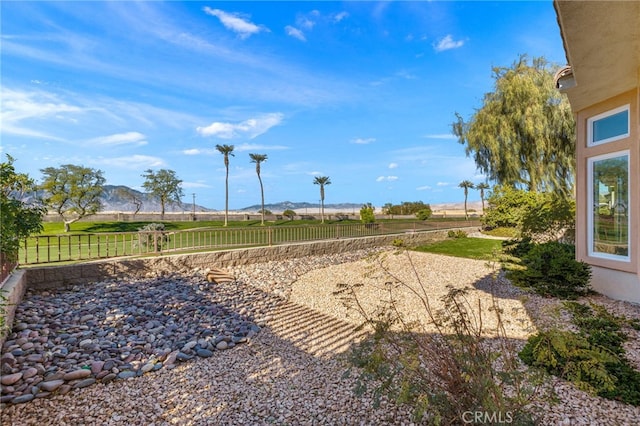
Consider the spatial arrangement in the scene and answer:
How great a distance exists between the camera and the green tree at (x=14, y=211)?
9.87 feet

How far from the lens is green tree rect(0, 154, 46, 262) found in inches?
118

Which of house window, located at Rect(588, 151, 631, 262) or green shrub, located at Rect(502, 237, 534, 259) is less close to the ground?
house window, located at Rect(588, 151, 631, 262)

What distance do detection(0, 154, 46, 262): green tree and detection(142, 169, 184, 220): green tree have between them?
29.2 meters

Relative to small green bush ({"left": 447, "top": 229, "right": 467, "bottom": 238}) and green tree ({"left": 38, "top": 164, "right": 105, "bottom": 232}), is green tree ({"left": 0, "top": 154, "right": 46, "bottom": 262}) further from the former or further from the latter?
green tree ({"left": 38, "top": 164, "right": 105, "bottom": 232})

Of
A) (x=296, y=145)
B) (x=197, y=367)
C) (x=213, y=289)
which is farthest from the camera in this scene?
(x=296, y=145)

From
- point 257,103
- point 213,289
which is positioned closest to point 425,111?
point 257,103

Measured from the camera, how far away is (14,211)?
128 inches

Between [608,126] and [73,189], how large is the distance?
2666cm

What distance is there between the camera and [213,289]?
6352 mm

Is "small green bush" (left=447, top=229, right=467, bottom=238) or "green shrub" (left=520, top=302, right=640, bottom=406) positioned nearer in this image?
"green shrub" (left=520, top=302, right=640, bottom=406)

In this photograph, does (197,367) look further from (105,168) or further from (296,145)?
(105,168)

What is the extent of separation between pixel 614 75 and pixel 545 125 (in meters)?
11.0

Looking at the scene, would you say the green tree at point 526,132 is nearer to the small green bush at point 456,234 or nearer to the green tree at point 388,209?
the small green bush at point 456,234

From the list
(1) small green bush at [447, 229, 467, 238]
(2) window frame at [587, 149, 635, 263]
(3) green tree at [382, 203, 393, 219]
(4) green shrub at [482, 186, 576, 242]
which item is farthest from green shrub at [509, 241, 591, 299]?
(3) green tree at [382, 203, 393, 219]
